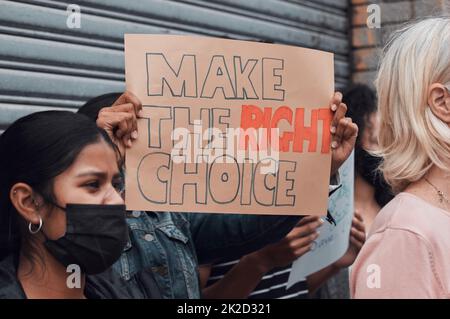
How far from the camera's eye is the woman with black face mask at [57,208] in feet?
9.46

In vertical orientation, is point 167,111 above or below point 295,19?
below

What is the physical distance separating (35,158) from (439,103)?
1.15 m

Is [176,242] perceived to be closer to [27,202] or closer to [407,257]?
[27,202]

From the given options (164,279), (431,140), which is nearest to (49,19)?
(164,279)

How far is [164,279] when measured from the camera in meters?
3.24

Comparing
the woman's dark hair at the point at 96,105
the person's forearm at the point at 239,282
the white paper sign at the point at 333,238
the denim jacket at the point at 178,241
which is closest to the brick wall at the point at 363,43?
the white paper sign at the point at 333,238

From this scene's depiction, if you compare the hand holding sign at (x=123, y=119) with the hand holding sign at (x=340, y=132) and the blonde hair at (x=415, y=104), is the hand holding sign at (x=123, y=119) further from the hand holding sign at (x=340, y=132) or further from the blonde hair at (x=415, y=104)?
the blonde hair at (x=415, y=104)

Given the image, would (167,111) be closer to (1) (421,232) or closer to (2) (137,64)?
(2) (137,64)

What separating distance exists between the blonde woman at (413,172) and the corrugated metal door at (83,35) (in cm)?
144

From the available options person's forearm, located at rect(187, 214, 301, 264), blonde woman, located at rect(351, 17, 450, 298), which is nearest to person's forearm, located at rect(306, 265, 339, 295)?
person's forearm, located at rect(187, 214, 301, 264)

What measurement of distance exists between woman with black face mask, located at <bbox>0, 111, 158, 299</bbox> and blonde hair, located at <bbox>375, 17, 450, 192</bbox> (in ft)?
2.69

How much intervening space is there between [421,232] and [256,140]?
29.8 inches

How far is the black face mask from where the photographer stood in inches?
114

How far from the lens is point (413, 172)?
8.67ft
